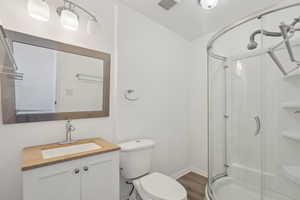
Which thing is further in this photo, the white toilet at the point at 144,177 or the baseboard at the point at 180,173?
the baseboard at the point at 180,173

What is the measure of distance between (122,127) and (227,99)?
1.45 metres

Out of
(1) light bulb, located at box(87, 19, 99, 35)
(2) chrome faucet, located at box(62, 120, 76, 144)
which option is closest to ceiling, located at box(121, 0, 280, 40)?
(1) light bulb, located at box(87, 19, 99, 35)

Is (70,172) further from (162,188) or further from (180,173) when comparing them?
(180,173)

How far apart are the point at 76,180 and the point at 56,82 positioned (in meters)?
0.86

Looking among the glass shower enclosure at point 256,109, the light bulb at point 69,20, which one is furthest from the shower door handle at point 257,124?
the light bulb at point 69,20

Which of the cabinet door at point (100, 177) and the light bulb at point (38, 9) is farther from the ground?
the light bulb at point (38, 9)

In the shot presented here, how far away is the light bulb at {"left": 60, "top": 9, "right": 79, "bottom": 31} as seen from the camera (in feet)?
4.03

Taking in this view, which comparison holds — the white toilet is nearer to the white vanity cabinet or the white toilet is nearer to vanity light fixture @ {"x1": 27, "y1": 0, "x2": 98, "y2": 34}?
the white vanity cabinet

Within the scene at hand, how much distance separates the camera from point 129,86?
1769 mm

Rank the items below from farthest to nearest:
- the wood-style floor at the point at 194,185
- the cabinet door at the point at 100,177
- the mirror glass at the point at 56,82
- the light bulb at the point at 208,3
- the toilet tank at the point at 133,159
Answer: the wood-style floor at the point at 194,185, the light bulb at the point at 208,3, the toilet tank at the point at 133,159, the mirror glass at the point at 56,82, the cabinet door at the point at 100,177

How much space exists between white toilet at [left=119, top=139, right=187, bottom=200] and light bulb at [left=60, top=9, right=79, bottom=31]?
123 centimetres

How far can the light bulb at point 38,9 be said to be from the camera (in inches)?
42.6

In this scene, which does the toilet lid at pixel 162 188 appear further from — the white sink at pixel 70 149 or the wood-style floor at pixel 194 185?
the wood-style floor at pixel 194 185

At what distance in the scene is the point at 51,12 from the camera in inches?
49.7
